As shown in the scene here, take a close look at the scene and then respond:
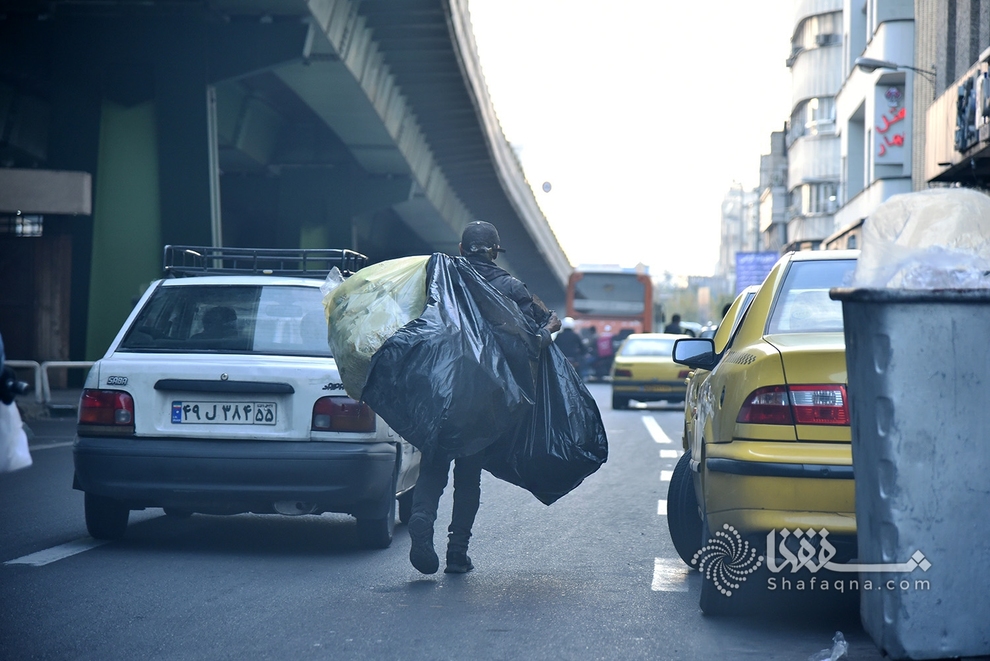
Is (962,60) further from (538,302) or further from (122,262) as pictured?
(538,302)

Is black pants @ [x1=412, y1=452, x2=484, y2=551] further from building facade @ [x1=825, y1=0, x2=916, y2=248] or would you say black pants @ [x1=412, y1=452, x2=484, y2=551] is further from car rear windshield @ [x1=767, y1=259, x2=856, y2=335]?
building facade @ [x1=825, y1=0, x2=916, y2=248]

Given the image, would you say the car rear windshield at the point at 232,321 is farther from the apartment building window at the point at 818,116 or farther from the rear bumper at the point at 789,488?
the apartment building window at the point at 818,116

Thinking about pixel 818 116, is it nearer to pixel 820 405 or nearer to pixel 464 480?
pixel 464 480

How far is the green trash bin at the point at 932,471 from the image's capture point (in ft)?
13.6

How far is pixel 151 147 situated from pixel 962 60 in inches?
687

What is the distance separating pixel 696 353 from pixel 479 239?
1.23 m

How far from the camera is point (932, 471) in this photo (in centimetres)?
420

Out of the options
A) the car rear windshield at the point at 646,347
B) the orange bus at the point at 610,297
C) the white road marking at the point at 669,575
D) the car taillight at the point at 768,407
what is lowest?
the white road marking at the point at 669,575

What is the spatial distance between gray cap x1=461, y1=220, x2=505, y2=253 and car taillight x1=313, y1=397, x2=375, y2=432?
38.8 inches

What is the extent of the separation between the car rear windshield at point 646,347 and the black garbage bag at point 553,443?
64.1 ft

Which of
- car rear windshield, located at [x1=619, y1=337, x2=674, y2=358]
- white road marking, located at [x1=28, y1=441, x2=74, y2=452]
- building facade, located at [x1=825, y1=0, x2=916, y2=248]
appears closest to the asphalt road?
white road marking, located at [x1=28, y1=441, x2=74, y2=452]

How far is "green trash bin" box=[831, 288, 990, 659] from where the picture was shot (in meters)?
4.16

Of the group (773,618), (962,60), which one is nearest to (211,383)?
(773,618)

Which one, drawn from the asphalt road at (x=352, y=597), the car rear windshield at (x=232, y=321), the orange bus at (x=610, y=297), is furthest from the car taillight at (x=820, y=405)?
the orange bus at (x=610, y=297)
